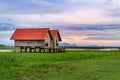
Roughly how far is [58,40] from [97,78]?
167 ft

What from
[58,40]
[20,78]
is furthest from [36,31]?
[20,78]

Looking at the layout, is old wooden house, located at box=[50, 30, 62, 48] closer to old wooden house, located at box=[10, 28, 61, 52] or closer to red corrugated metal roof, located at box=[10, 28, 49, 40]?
old wooden house, located at box=[10, 28, 61, 52]

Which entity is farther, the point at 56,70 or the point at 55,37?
the point at 55,37

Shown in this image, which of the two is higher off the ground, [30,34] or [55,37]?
[30,34]

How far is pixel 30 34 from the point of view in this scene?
208 feet

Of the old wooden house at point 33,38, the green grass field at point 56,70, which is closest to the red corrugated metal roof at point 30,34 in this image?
the old wooden house at point 33,38

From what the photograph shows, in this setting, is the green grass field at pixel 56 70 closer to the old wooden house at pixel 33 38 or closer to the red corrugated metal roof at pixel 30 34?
the old wooden house at pixel 33 38

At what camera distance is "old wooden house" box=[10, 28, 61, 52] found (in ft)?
203

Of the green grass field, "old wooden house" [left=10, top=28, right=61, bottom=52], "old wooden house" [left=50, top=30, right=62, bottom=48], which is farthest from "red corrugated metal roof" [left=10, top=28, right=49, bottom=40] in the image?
the green grass field

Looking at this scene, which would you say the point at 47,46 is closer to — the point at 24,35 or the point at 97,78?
the point at 24,35

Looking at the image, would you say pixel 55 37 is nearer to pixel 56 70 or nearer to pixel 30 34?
pixel 30 34

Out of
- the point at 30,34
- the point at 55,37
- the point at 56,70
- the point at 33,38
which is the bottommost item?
the point at 56,70

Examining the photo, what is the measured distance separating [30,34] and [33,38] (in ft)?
6.01

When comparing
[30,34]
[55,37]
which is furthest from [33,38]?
[55,37]
